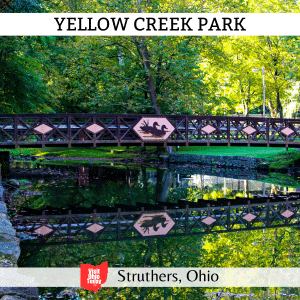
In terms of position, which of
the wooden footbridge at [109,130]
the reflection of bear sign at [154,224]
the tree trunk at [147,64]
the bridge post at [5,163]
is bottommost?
the reflection of bear sign at [154,224]

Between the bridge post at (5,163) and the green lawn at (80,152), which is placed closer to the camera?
the bridge post at (5,163)

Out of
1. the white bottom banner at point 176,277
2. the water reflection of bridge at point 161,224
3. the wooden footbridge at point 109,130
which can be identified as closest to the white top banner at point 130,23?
the wooden footbridge at point 109,130

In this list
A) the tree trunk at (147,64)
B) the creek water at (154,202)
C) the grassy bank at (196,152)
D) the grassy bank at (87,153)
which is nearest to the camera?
the creek water at (154,202)

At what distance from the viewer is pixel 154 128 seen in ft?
73.1

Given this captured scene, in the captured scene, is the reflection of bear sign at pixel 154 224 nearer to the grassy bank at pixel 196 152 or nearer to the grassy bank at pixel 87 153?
the grassy bank at pixel 196 152

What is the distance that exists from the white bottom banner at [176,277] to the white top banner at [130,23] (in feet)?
33.3

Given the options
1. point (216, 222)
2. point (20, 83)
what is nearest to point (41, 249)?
point (216, 222)

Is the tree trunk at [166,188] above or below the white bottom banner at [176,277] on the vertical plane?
above

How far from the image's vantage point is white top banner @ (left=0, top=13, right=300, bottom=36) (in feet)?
56.9

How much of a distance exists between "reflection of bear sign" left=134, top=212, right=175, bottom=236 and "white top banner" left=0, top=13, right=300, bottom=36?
712cm

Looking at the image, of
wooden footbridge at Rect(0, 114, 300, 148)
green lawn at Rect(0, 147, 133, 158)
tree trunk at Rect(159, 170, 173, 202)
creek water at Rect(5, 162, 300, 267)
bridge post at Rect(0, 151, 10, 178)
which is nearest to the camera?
creek water at Rect(5, 162, 300, 267)

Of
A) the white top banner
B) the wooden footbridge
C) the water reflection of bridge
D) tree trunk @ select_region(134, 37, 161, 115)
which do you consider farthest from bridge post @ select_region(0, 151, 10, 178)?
tree trunk @ select_region(134, 37, 161, 115)

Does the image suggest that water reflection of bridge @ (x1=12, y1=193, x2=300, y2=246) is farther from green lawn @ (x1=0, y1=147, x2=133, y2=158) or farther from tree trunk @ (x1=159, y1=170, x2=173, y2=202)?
green lawn @ (x1=0, y1=147, x2=133, y2=158)

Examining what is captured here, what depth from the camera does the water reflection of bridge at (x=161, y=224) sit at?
35.4 feet
